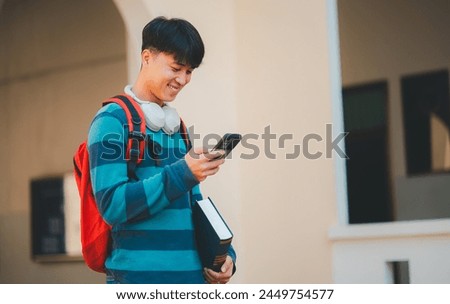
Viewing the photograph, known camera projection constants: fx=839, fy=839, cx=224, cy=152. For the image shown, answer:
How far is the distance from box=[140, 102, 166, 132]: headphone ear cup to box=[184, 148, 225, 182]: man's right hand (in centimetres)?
14

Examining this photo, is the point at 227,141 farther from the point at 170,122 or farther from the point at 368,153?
the point at 368,153

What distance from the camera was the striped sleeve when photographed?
6.38ft

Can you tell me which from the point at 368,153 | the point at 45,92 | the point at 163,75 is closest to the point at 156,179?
the point at 163,75

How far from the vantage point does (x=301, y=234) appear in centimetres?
362

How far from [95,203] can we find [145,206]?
0.56 feet

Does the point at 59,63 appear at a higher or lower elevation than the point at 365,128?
higher

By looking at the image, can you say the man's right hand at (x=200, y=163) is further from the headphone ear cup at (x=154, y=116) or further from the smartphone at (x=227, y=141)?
the headphone ear cup at (x=154, y=116)

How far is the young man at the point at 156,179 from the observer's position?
195 cm

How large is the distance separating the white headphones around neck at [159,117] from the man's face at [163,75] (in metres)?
0.04

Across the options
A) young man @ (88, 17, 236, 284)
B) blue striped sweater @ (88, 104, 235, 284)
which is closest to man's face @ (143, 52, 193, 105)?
young man @ (88, 17, 236, 284)

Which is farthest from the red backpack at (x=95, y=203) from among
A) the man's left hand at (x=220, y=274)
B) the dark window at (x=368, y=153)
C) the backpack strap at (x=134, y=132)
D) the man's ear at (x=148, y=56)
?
the dark window at (x=368, y=153)
